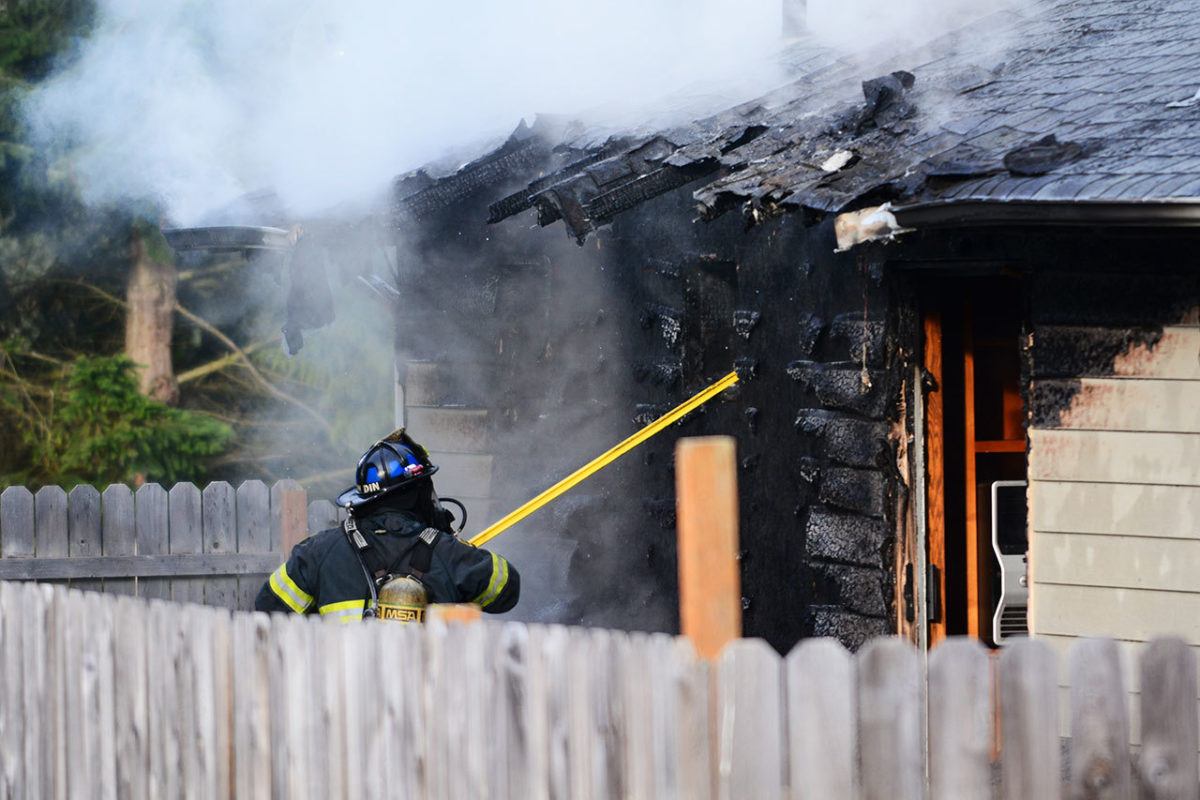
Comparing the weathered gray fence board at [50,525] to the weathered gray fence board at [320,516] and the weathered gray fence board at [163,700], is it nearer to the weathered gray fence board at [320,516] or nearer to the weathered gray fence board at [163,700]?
the weathered gray fence board at [320,516]

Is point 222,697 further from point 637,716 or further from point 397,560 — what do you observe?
point 637,716

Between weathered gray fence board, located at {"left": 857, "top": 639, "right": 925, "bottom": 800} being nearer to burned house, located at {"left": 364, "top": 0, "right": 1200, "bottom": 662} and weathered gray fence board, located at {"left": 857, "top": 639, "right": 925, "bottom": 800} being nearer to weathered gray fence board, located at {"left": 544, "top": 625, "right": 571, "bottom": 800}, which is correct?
weathered gray fence board, located at {"left": 544, "top": 625, "right": 571, "bottom": 800}

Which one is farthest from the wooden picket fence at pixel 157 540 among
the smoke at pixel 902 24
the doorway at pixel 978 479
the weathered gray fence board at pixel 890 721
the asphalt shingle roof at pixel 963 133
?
the weathered gray fence board at pixel 890 721

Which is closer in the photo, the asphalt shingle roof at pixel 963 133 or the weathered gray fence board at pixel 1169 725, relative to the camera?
the weathered gray fence board at pixel 1169 725

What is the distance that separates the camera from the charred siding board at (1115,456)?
6383 mm

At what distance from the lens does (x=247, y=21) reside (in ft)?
69.7

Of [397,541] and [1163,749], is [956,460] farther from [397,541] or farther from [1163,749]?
[1163,749]

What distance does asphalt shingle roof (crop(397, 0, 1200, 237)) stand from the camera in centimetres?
616

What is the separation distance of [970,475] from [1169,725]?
453 cm

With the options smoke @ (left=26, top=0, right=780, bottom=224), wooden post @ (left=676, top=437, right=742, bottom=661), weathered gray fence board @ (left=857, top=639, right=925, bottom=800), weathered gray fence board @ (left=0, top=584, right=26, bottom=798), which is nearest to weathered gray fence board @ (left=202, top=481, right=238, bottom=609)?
smoke @ (left=26, top=0, right=780, bottom=224)

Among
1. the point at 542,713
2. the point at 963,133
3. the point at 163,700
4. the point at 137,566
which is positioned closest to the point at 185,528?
the point at 137,566

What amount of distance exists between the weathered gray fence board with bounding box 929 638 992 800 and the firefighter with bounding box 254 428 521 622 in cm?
339

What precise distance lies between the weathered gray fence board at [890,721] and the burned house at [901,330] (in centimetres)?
280

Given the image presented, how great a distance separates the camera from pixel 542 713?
13.9 feet
